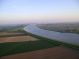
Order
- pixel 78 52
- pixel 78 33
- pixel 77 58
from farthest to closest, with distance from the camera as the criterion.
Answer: pixel 78 33, pixel 78 52, pixel 77 58

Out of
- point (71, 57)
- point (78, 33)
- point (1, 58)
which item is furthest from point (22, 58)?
point (78, 33)

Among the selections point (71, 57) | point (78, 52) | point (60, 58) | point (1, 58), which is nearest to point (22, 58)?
point (1, 58)

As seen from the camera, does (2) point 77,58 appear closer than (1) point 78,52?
Yes

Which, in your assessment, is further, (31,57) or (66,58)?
(31,57)

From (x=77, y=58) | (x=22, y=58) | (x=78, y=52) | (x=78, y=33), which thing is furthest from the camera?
(x=78, y=33)

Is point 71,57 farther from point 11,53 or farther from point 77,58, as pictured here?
point 11,53

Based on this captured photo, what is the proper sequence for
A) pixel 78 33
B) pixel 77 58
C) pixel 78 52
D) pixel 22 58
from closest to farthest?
pixel 77 58 → pixel 22 58 → pixel 78 52 → pixel 78 33

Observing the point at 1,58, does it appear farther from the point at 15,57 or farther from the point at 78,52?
the point at 78,52

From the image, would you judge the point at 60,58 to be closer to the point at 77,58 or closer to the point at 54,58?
the point at 54,58
